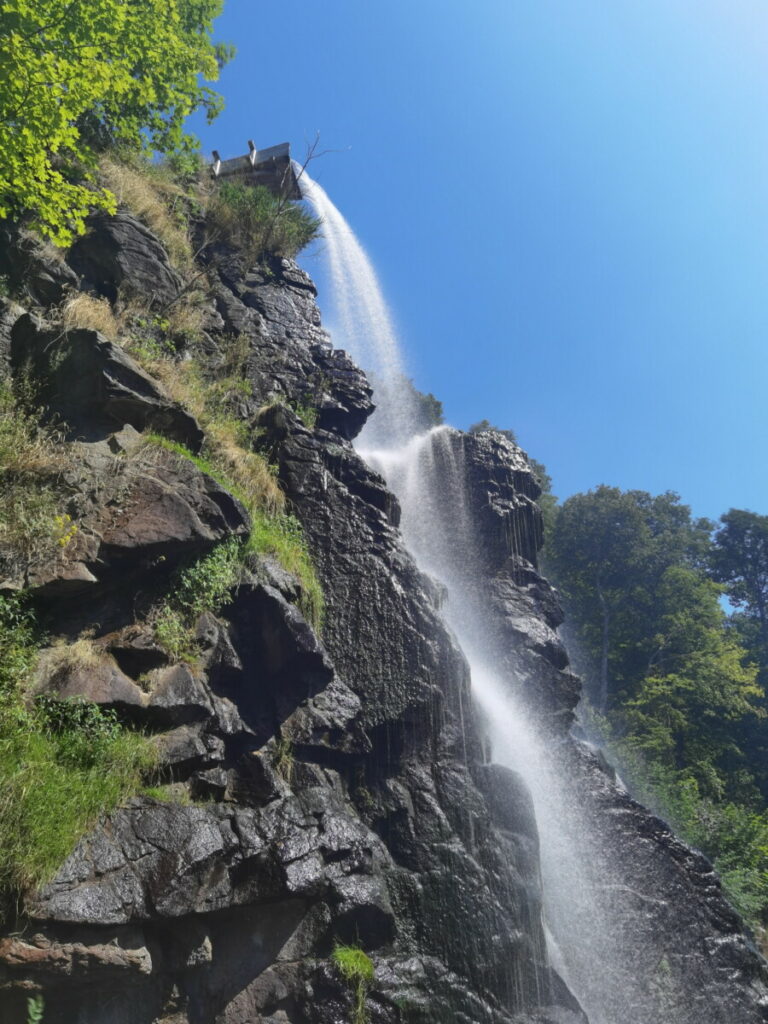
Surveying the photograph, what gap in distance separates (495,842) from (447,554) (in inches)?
318

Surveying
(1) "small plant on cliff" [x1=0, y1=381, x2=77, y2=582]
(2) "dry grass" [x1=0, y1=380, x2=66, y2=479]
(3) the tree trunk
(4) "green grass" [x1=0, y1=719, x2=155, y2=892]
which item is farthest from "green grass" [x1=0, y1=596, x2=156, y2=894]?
(3) the tree trunk

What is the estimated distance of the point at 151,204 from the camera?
13805mm

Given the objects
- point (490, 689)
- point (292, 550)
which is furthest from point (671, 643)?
point (292, 550)

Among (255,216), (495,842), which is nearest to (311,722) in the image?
(495,842)

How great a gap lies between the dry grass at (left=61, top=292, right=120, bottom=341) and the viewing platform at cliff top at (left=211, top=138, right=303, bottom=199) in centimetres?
1121

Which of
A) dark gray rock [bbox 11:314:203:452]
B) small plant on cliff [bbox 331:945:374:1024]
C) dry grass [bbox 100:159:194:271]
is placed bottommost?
small plant on cliff [bbox 331:945:374:1024]

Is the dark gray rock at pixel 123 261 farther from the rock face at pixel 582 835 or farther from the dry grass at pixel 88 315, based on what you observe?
the rock face at pixel 582 835

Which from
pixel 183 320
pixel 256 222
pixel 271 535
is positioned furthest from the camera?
pixel 256 222

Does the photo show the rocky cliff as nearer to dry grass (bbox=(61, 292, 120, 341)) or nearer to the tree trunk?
dry grass (bbox=(61, 292, 120, 341))

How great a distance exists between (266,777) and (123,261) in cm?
854

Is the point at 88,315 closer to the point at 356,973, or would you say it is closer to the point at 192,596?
the point at 192,596

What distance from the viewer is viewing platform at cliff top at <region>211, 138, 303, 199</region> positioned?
20.1 m

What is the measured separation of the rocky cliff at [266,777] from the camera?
5547 mm

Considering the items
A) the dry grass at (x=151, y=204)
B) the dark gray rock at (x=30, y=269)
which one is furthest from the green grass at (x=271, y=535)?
the dry grass at (x=151, y=204)
